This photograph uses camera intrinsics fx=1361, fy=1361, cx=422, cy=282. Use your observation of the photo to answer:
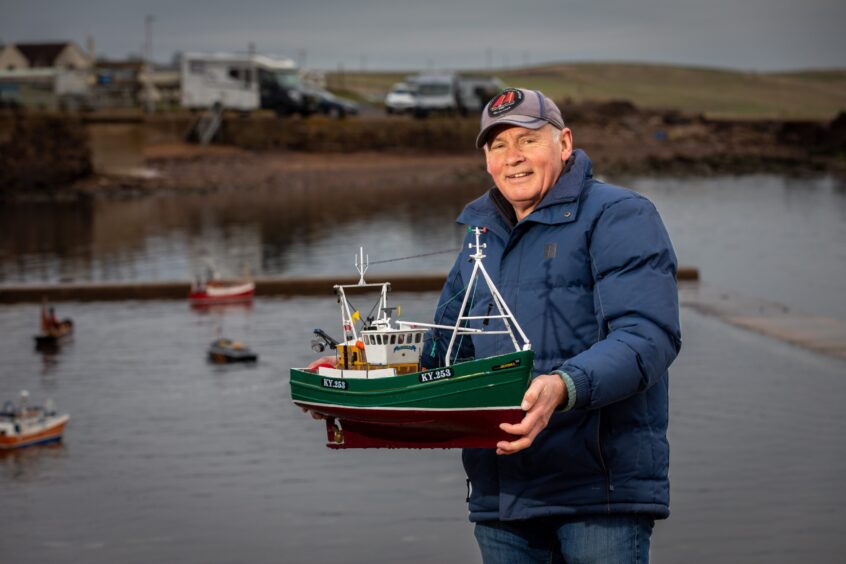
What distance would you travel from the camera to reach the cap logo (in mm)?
4645

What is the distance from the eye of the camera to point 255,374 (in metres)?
28.0

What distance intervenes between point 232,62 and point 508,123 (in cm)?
8164

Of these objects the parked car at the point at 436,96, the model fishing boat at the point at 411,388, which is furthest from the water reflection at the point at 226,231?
the model fishing boat at the point at 411,388

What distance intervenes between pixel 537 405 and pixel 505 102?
1.11m

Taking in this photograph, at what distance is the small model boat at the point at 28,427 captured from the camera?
21828mm

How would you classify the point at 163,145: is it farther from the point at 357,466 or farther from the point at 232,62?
the point at 357,466

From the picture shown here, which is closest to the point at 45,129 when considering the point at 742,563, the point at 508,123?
the point at 742,563

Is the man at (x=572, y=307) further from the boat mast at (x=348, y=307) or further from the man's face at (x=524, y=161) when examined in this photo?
the boat mast at (x=348, y=307)

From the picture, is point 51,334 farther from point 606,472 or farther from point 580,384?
point 580,384

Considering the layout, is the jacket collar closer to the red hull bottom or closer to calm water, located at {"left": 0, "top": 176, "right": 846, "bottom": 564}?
the red hull bottom

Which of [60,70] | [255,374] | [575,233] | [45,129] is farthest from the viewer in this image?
[60,70]

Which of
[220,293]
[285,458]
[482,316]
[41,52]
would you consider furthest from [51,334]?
[41,52]

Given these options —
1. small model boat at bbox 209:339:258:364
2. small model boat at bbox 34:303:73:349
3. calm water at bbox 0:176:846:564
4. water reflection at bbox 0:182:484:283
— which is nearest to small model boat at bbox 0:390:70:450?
calm water at bbox 0:176:846:564

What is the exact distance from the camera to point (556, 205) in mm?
4672
